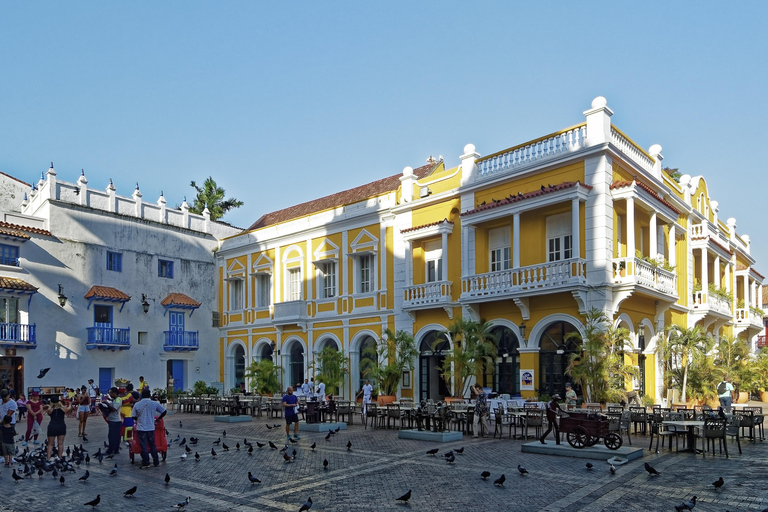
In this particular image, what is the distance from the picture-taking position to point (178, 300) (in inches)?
1336

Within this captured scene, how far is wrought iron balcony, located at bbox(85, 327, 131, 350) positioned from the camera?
3002 centimetres

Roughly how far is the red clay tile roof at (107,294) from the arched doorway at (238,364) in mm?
6933

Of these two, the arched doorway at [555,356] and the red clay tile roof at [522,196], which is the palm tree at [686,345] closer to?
the arched doorway at [555,356]

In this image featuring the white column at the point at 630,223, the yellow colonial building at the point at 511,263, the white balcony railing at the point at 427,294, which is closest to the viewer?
the white column at the point at 630,223

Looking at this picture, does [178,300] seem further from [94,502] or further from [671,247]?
[94,502]

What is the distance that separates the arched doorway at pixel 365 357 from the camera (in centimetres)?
2747

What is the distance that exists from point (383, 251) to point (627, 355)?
1130 centimetres

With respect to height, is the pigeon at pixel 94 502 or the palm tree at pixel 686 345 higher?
the palm tree at pixel 686 345

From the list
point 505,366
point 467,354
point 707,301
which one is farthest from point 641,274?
point 707,301

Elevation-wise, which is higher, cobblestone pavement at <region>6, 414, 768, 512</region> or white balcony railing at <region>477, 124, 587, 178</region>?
white balcony railing at <region>477, 124, 587, 178</region>

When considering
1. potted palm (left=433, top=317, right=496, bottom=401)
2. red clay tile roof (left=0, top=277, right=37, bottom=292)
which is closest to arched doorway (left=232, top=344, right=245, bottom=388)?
red clay tile roof (left=0, top=277, right=37, bottom=292)

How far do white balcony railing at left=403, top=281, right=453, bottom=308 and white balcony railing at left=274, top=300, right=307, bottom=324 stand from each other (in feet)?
22.7

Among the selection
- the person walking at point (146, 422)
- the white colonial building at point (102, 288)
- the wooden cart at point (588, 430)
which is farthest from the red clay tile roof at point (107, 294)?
the wooden cart at point (588, 430)

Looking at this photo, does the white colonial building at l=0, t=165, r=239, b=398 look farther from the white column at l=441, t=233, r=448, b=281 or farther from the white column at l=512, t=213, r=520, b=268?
the white column at l=512, t=213, r=520, b=268
